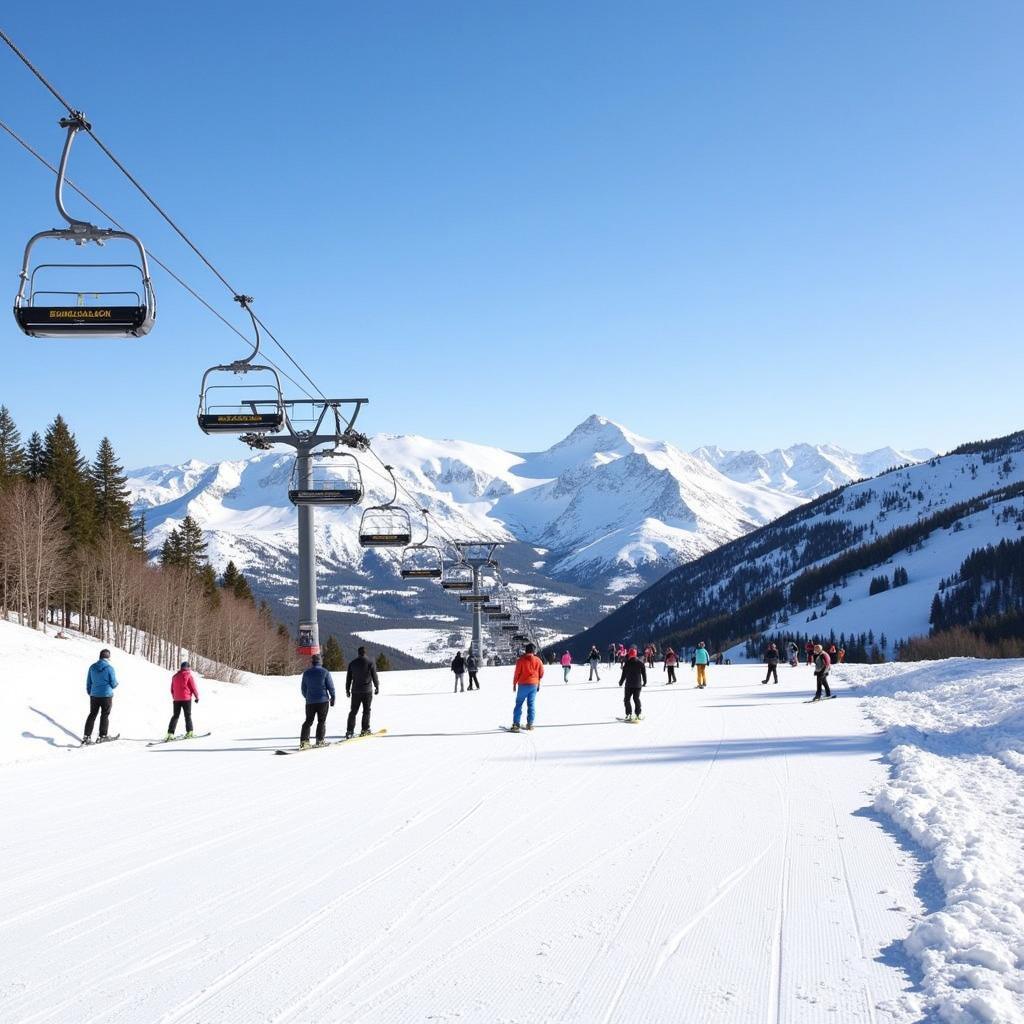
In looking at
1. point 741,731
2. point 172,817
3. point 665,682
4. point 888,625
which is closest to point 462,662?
point 665,682

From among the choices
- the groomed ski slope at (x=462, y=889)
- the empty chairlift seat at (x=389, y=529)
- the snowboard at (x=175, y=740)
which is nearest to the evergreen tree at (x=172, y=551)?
the empty chairlift seat at (x=389, y=529)

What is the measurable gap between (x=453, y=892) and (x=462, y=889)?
0.32ft

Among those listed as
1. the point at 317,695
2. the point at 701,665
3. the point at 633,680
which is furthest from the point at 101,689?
the point at 701,665

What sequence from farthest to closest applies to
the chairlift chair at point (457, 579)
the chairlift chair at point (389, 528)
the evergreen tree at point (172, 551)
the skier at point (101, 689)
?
the evergreen tree at point (172, 551), the chairlift chair at point (457, 579), the chairlift chair at point (389, 528), the skier at point (101, 689)

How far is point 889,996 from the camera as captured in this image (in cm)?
496

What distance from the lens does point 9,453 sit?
73.6 m

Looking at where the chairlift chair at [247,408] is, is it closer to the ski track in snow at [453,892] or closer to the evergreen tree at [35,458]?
the ski track in snow at [453,892]

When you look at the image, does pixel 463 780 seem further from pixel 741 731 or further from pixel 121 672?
pixel 121 672

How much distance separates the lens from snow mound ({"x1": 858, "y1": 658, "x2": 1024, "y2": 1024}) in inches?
198

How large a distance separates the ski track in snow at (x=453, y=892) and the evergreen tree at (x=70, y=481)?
190ft

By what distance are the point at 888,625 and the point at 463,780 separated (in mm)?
175219

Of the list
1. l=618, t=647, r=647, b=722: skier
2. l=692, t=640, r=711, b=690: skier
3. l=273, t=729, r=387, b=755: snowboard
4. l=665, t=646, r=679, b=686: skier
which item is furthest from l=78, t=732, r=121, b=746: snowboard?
l=665, t=646, r=679, b=686: skier

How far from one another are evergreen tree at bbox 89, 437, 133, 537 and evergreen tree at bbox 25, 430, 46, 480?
18.2 feet

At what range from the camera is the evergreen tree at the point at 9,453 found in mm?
63888
